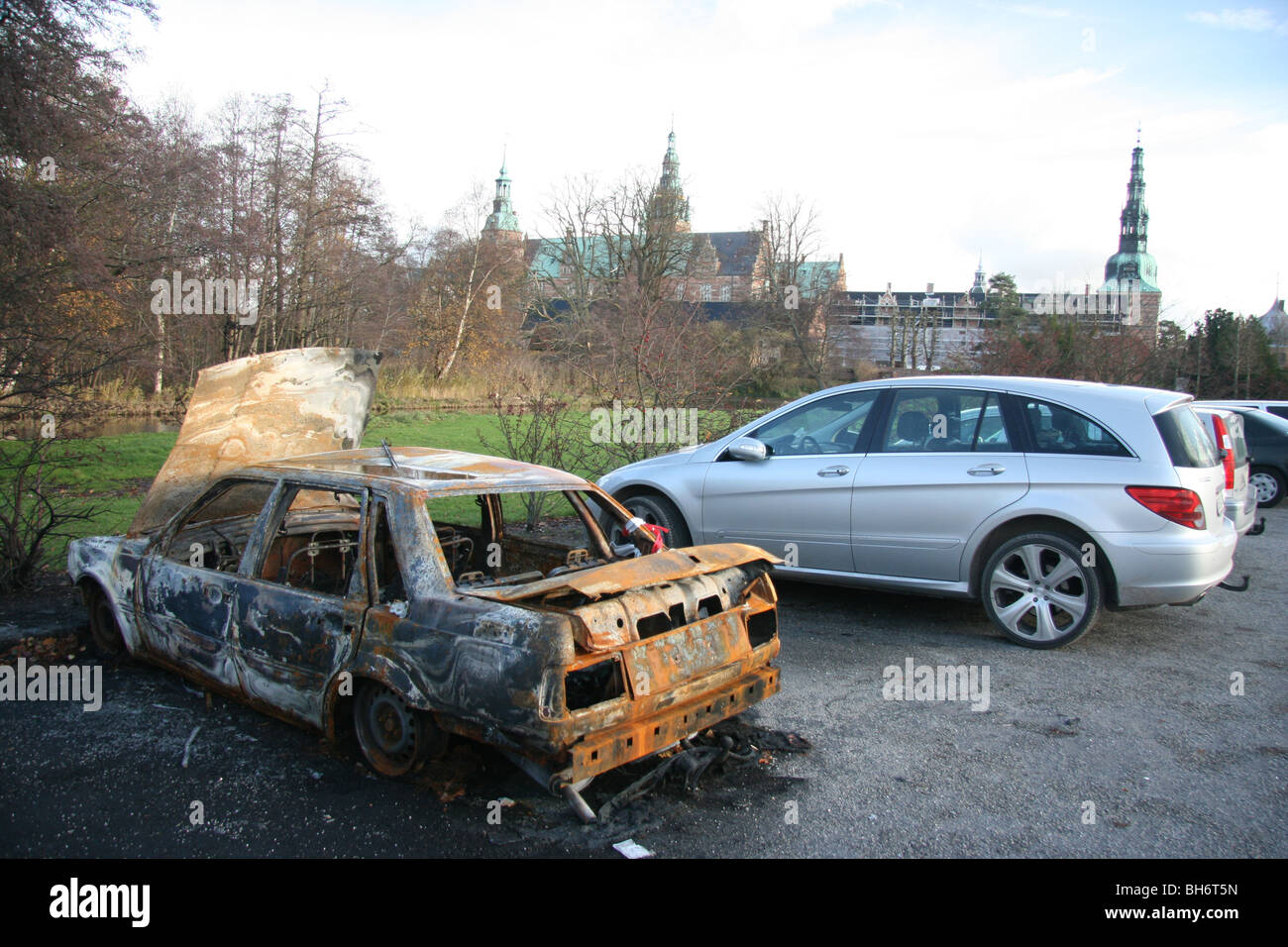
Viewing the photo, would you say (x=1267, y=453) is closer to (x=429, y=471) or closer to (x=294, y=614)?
(x=429, y=471)

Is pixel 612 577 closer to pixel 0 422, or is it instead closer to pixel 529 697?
pixel 529 697

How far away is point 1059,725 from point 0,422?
836cm

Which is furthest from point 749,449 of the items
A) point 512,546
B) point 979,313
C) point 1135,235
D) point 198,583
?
point 1135,235

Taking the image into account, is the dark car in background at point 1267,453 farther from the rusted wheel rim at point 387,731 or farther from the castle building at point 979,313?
the rusted wheel rim at point 387,731

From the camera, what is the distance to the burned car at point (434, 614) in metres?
3.49

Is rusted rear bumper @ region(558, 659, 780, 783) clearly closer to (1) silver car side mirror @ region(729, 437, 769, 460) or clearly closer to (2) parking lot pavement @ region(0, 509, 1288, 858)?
(2) parking lot pavement @ region(0, 509, 1288, 858)

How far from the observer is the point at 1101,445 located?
6.02 m

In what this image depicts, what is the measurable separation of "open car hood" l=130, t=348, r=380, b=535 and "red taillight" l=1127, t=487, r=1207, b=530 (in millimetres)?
6138

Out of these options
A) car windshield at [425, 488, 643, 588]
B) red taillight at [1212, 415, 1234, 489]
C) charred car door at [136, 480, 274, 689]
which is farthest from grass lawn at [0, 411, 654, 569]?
red taillight at [1212, 415, 1234, 489]

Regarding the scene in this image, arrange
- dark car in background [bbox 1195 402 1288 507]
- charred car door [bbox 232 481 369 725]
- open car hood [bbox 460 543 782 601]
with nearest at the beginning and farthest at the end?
open car hood [bbox 460 543 782 601] < charred car door [bbox 232 481 369 725] < dark car in background [bbox 1195 402 1288 507]

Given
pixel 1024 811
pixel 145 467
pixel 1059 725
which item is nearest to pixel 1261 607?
pixel 1059 725

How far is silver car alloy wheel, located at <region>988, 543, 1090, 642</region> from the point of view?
597cm

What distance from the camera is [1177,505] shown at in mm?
5699

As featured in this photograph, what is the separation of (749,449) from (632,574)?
3.41m
